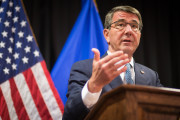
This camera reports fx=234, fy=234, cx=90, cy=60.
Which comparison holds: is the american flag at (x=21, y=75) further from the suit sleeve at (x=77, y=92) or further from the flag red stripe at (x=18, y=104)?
the suit sleeve at (x=77, y=92)

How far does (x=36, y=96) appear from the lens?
249 centimetres

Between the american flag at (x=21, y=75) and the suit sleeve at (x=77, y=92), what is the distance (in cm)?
84

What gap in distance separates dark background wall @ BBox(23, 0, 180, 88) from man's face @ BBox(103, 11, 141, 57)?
1060mm

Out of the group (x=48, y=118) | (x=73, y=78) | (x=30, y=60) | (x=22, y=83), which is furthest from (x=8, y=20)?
(x=73, y=78)

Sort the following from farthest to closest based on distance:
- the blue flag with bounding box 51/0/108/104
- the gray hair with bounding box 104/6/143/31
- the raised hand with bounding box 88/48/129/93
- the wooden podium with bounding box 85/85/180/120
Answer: the blue flag with bounding box 51/0/108/104, the gray hair with bounding box 104/6/143/31, the raised hand with bounding box 88/48/129/93, the wooden podium with bounding box 85/85/180/120

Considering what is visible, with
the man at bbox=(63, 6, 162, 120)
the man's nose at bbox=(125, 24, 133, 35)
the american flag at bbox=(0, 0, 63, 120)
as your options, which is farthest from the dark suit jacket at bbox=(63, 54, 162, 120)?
the american flag at bbox=(0, 0, 63, 120)

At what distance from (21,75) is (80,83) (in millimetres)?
1130

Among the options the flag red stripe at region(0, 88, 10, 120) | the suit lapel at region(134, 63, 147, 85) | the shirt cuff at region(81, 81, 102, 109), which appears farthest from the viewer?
the flag red stripe at region(0, 88, 10, 120)

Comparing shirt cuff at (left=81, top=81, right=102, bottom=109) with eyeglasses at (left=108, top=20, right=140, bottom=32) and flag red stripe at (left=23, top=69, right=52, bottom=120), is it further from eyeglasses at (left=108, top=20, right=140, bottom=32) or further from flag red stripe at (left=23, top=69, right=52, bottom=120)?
flag red stripe at (left=23, top=69, right=52, bottom=120)

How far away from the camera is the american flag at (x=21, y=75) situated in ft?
7.99

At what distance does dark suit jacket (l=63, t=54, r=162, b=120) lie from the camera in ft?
4.27

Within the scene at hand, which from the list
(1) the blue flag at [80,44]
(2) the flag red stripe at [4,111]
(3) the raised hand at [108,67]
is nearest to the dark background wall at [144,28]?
(1) the blue flag at [80,44]

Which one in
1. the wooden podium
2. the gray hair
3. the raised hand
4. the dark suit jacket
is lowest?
the dark suit jacket

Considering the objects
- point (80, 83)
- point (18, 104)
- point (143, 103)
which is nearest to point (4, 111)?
point (18, 104)
